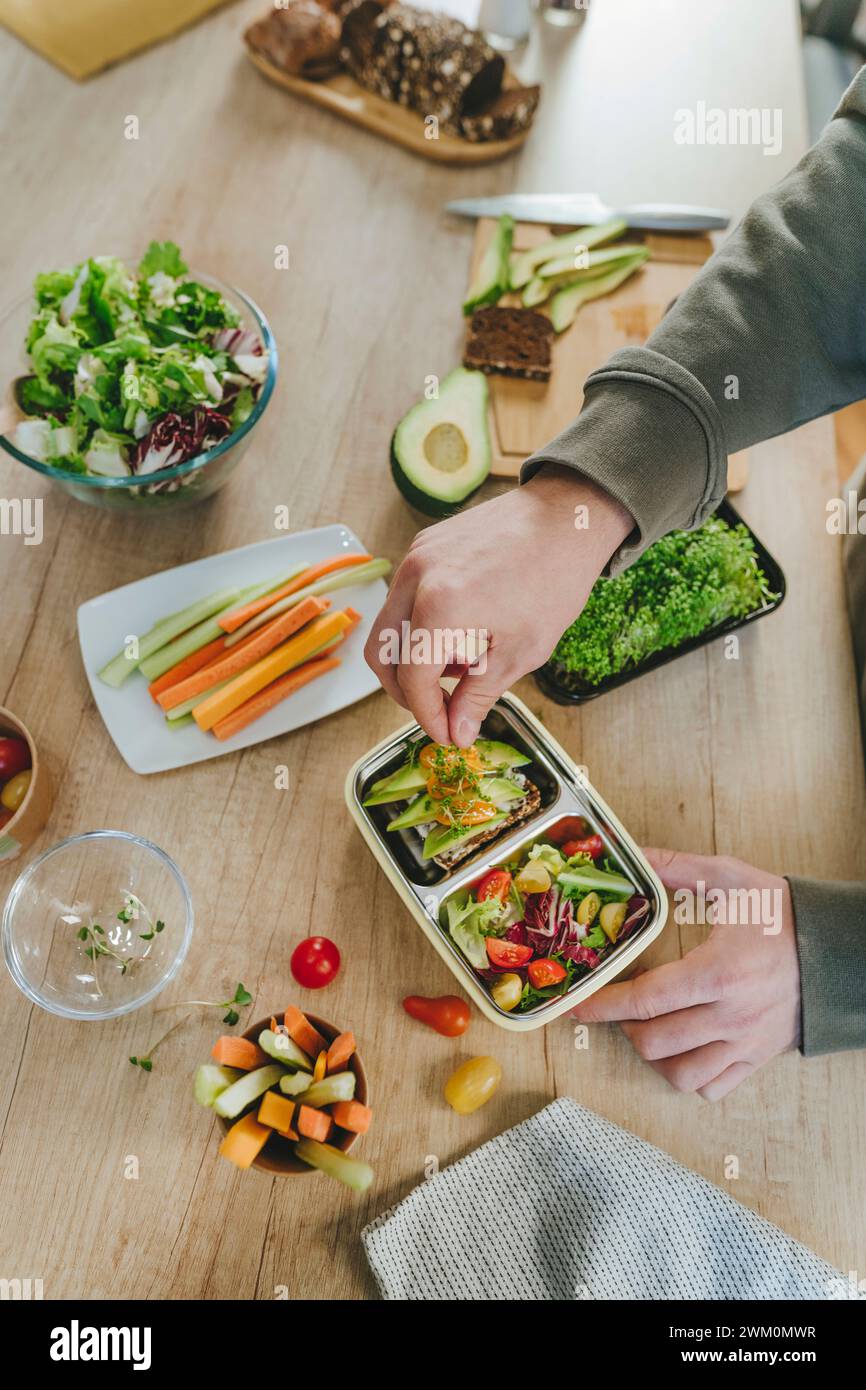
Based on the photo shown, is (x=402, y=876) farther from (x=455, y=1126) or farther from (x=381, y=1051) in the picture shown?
(x=455, y=1126)

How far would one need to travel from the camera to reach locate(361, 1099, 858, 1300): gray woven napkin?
4.17 ft

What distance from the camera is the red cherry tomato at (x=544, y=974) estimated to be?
4.31 ft

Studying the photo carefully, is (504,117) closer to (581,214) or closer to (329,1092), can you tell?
(581,214)

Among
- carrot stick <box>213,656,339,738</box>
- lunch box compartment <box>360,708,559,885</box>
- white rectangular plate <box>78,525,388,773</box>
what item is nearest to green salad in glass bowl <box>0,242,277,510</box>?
white rectangular plate <box>78,525,388,773</box>

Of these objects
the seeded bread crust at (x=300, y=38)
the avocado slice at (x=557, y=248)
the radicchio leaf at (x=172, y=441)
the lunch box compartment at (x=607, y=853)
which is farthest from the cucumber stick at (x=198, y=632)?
the seeded bread crust at (x=300, y=38)

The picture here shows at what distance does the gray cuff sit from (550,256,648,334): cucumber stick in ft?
1.84

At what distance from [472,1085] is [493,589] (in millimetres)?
701

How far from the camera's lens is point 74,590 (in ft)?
5.29

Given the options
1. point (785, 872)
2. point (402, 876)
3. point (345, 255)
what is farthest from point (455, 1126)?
point (345, 255)

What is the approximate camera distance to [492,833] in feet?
4.64

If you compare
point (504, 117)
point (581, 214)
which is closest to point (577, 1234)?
point (581, 214)

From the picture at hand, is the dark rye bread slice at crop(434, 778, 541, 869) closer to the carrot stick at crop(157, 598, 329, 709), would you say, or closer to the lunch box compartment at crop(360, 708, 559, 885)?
the lunch box compartment at crop(360, 708, 559, 885)

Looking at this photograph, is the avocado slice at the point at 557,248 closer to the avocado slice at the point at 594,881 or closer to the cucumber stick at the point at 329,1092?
the avocado slice at the point at 594,881

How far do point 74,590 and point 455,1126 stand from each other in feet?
3.47
